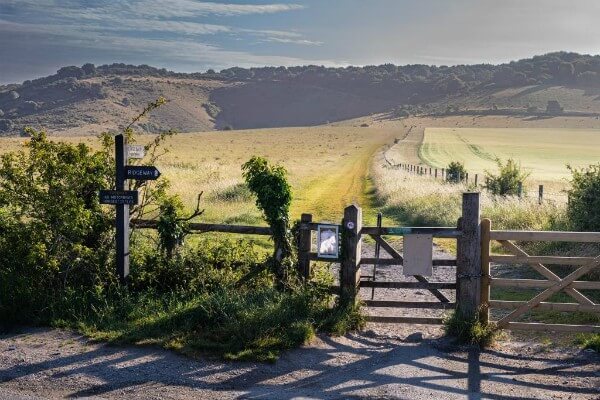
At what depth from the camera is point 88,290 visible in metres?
9.62

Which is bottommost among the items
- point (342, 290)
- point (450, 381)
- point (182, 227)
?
point (450, 381)

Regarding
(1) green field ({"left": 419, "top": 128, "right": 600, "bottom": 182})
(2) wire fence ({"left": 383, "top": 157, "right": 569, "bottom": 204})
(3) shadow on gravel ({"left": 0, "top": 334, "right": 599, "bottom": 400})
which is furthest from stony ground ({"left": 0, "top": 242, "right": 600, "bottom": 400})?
(1) green field ({"left": 419, "top": 128, "right": 600, "bottom": 182})

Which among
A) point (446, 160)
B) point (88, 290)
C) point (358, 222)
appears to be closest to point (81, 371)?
point (88, 290)

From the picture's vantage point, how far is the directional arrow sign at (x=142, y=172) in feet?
31.8

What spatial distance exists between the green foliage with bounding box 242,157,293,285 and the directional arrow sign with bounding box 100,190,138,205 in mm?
1671

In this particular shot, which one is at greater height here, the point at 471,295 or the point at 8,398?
the point at 471,295

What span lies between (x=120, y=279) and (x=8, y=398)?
122 inches

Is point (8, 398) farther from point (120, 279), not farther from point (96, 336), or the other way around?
point (120, 279)

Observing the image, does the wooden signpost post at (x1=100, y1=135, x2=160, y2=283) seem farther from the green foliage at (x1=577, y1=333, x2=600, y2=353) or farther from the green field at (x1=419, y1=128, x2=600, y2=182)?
the green field at (x1=419, y1=128, x2=600, y2=182)

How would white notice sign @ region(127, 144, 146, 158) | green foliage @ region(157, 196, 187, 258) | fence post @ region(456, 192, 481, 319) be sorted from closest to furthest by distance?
fence post @ region(456, 192, 481, 319), white notice sign @ region(127, 144, 146, 158), green foliage @ region(157, 196, 187, 258)

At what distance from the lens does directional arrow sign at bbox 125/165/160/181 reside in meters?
9.69

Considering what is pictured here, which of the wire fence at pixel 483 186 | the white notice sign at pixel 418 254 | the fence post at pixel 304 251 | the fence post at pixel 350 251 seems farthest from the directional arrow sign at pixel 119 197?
the wire fence at pixel 483 186

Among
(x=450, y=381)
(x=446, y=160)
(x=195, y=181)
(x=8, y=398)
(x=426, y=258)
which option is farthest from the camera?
(x=446, y=160)

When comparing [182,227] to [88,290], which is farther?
[182,227]
